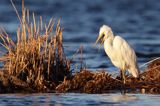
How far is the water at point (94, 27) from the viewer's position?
1340cm

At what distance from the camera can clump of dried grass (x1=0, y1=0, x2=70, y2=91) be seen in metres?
14.1

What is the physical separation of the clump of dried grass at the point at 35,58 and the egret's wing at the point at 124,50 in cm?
203

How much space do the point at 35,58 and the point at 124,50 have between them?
2847 millimetres

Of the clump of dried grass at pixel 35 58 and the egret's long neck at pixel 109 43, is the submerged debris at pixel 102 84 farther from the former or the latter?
the egret's long neck at pixel 109 43

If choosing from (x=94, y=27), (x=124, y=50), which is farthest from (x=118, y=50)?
(x=94, y=27)

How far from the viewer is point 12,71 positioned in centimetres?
1414

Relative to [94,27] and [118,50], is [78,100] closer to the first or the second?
[118,50]

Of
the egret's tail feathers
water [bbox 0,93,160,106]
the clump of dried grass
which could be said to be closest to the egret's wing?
the egret's tail feathers

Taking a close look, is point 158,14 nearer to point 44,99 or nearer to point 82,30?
point 82,30

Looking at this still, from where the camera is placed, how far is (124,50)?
16500mm

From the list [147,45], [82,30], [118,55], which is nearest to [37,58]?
[118,55]

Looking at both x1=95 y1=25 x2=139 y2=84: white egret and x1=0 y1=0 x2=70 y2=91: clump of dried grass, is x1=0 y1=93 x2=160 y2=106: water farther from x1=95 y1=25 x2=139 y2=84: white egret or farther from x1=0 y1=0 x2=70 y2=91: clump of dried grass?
x1=95 y1=25 x2=139 y2=84: white egret

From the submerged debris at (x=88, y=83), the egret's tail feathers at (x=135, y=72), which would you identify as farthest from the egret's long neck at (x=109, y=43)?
the submerged debris at (x=88, y=83)

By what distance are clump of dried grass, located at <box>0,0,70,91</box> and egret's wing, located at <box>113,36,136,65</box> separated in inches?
80.0
